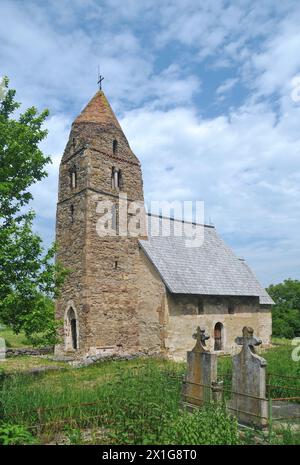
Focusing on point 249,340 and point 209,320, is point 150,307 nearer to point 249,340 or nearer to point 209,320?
point 209,320

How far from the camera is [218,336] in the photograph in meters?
22.5

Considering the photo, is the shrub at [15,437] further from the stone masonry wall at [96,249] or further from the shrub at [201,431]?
the stone masonry wall at [96,249]

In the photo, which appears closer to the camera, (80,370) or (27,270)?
(27,270)

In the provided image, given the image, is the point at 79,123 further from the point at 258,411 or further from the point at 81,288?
the point at 258,411

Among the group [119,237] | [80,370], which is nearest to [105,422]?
[80,370]

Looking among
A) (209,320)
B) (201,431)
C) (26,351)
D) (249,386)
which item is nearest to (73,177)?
(26,351)

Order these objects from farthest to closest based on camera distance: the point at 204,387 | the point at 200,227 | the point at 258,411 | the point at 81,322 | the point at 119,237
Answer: the point at 200,227, the point at 119,237, the point at 81,322, the point at 204,387, the point at 258,411

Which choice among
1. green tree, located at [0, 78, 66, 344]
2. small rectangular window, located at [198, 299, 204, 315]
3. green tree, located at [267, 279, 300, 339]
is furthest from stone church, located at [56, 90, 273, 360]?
green tree, located at [267, 279, 300, 339]

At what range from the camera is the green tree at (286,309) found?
128ft

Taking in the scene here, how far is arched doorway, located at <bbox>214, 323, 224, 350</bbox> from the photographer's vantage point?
22.4 meters

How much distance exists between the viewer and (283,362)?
47.3ft

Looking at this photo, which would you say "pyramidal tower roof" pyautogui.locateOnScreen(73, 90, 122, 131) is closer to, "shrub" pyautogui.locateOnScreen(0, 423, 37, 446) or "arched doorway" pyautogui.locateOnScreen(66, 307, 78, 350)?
"arched doorway" pyautogui.locateOnScreen(66, 307, 78, 350)

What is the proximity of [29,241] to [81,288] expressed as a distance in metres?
7.27

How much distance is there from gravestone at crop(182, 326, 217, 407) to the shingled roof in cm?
848
